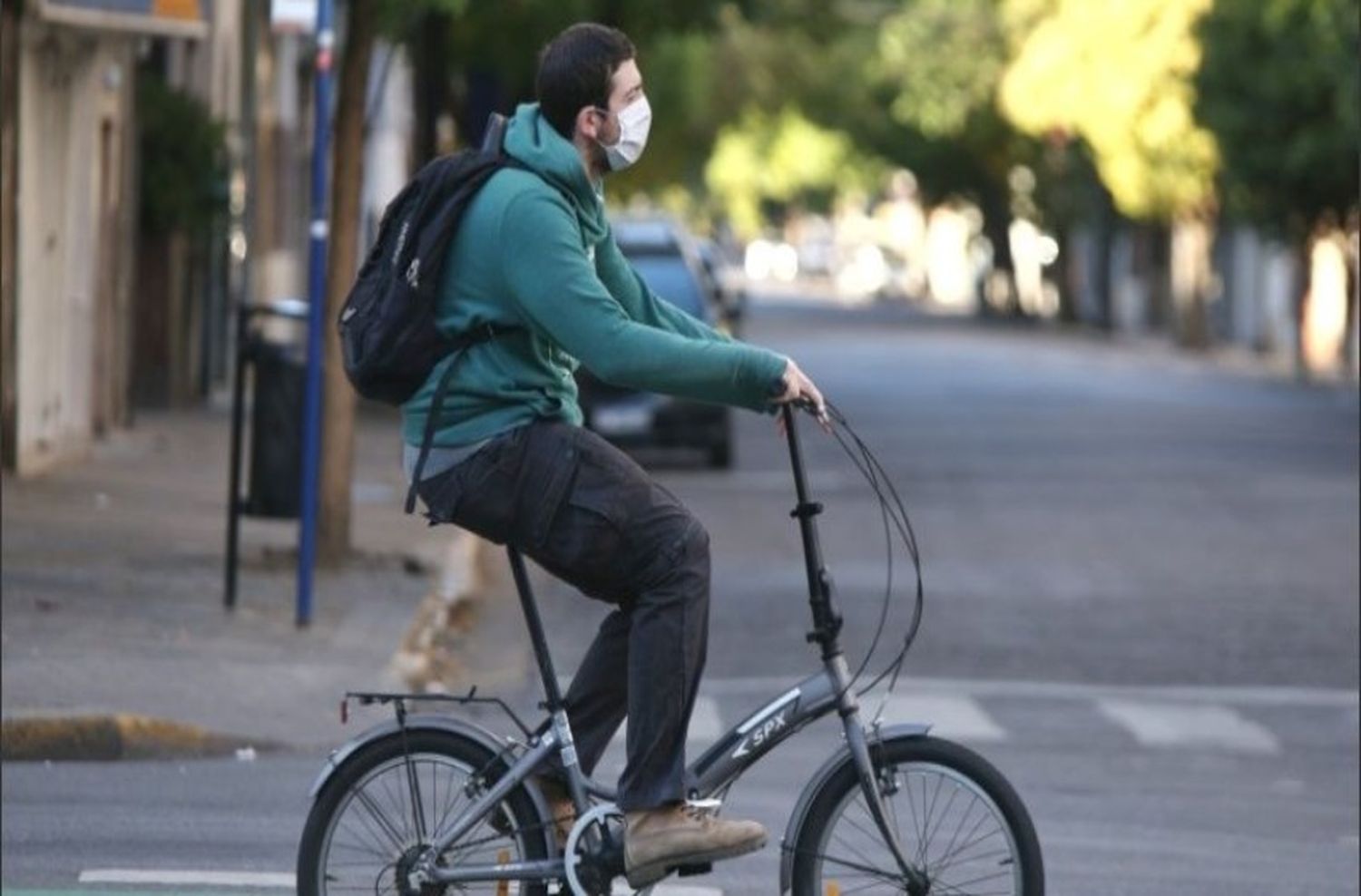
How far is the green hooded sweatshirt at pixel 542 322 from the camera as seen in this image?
680cm

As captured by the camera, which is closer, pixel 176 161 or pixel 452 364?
pixel 452 364

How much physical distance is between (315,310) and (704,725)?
3022 mm

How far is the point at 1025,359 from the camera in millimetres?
58656

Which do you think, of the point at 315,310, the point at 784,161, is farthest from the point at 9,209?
the point at 784,161

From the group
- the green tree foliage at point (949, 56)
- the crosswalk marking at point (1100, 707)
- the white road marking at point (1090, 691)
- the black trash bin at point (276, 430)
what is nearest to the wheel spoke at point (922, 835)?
the crosswalk marking at point (1100, 707)

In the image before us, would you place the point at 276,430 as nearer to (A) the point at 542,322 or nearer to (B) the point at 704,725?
(B) the point at 704,725

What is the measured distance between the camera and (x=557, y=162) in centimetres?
690

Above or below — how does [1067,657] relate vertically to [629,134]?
below

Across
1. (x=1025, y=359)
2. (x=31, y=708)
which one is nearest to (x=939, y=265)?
(x=1025, y=359)

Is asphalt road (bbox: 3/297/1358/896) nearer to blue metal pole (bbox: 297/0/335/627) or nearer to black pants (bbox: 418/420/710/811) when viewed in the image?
blue metal pole (bbox: 297/0/335/627)

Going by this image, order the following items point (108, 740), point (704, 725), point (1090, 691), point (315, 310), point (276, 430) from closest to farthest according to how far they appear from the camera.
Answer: point (108, 740), point (704, 725), point (1090, 691), point (315, 310), point (276, 430)

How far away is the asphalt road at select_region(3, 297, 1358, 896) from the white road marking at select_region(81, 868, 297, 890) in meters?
0.03

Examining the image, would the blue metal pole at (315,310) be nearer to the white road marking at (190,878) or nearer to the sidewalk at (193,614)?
the sidewalk at (193,614)

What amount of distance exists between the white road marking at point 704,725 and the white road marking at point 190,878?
349 centimetres
